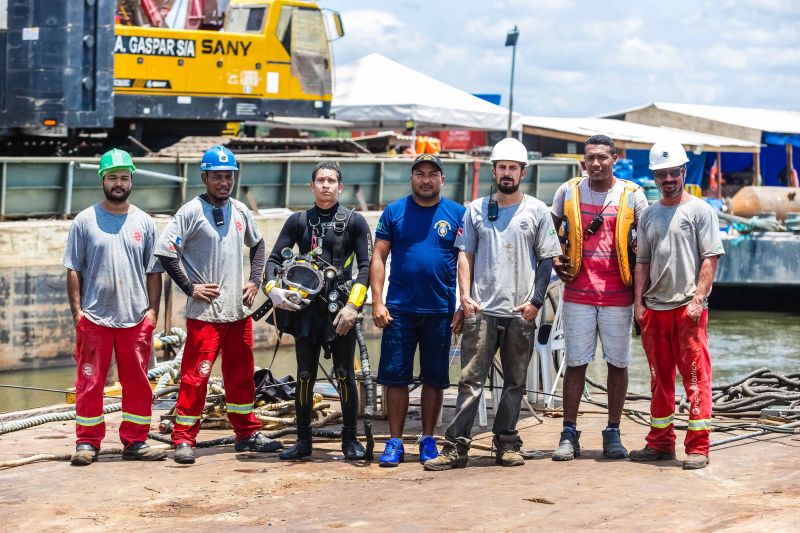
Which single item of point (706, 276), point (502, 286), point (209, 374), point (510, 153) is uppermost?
point (510, 153)

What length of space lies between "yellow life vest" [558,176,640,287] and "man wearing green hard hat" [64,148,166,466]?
98.3 inches

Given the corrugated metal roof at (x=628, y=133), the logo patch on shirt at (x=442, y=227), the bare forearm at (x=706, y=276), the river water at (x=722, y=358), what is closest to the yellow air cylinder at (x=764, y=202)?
the river water at (x=722, y=358)

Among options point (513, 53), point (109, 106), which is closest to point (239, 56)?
point (109, 106)

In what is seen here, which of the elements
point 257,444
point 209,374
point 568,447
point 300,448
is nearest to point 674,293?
point 568,447

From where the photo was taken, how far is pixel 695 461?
23.4ft

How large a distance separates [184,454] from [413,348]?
149cm

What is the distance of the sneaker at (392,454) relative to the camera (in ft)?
24.2

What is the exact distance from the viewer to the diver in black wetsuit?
25.1 feet

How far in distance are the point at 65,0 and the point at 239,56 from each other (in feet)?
13.8

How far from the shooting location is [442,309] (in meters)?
7.51

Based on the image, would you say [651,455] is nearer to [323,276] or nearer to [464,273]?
[464,273]

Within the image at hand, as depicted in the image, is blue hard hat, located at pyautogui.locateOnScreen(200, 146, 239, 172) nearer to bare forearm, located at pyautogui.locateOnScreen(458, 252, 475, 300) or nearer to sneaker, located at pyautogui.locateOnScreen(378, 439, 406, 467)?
bare forearm, located at pyautogui.locateOnScreen(458, 252, 475, 300)

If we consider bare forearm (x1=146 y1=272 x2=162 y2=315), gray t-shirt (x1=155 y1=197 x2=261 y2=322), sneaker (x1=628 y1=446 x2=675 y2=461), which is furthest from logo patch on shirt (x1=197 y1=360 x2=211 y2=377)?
sneaker (x1=628 y1=446 x2=675 y2=461)

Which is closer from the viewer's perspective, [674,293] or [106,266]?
[674,293]
